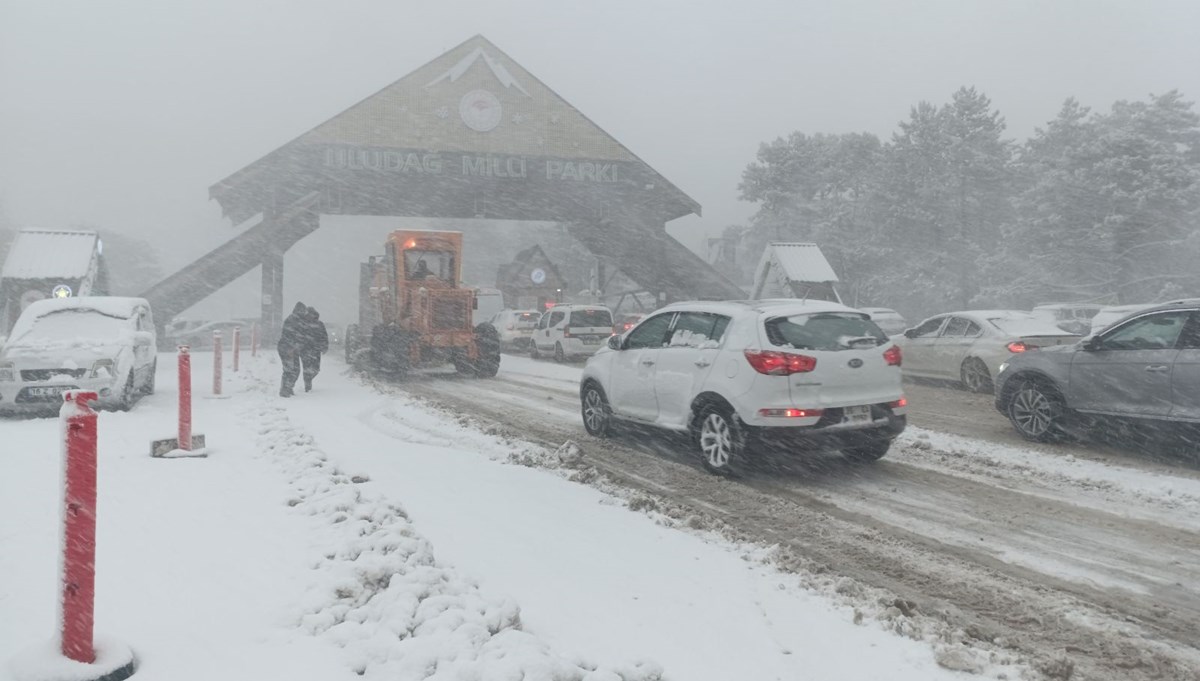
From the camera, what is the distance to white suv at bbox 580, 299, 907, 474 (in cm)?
721

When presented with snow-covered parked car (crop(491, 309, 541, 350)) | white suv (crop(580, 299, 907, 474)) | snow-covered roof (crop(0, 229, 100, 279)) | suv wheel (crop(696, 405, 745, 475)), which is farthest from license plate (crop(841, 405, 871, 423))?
snow-covered roof (crop(0, 229, 100, 279))

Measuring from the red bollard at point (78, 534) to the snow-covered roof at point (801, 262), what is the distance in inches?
1132

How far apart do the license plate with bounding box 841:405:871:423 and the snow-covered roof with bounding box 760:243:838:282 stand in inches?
928

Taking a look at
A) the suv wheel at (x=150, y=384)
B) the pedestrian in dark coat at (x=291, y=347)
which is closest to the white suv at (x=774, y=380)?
the pedestrian in dark coat at (x=291, y=347)

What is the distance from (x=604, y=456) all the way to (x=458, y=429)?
97.4 inches

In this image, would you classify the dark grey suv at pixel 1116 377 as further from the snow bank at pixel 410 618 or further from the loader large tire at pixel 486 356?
the loader large tire at pixel 486 356

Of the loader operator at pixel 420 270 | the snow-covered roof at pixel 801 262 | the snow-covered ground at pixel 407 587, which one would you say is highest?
the snow-covered roof at pixel 801 262

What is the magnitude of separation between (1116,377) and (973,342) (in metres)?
6.13

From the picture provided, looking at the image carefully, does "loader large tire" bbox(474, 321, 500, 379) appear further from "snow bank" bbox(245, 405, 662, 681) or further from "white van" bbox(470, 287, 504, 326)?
"white van" bbox(470, 287, 504, 326)

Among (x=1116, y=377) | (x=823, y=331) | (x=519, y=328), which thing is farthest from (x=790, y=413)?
(x=519, y=328)

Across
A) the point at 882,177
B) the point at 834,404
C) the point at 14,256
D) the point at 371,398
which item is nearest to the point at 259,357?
the point at 14,256

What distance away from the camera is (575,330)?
23.4 meters

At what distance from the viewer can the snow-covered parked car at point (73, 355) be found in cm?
1106

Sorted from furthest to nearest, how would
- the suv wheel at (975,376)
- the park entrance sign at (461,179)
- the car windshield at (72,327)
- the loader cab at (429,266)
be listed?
the park entrance sign at (461,179), the loader cab at (429,266), the suv wheel at (975,376), the car windshield at (72,327)
